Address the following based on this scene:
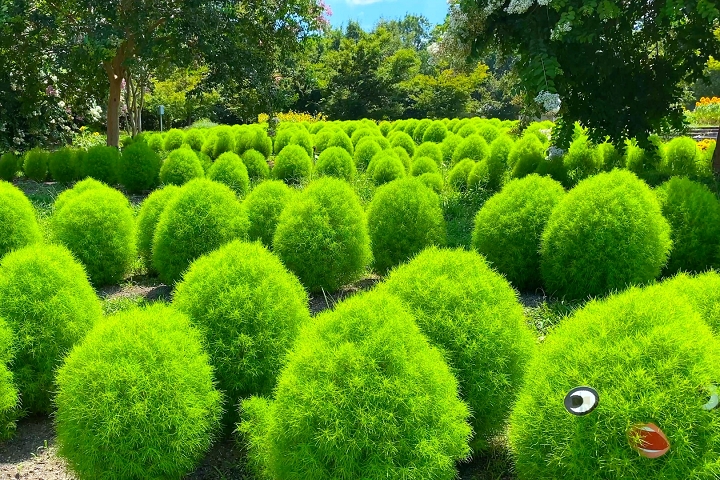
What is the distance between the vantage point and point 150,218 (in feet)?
19.8

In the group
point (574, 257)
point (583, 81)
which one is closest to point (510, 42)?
point (583, 81)

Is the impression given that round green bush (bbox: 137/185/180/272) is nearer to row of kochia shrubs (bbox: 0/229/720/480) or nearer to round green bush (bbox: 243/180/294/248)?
round green bush (bbox: 243/180/294/248)

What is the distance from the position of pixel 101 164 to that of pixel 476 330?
9.98 meters

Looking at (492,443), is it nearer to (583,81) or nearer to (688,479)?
(688,479)

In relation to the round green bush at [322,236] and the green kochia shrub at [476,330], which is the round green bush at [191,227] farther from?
the green kochia shrub at [476,330]

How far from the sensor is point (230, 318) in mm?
3035

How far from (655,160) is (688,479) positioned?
813cm

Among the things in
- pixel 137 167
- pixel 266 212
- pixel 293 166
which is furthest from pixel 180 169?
pixel 266 212

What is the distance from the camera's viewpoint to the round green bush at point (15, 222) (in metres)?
5.45

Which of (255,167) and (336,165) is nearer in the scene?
(336,165)

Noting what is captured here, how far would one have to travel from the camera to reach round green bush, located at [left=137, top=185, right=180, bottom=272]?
603 centimetres

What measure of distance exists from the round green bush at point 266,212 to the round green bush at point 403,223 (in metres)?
0.89

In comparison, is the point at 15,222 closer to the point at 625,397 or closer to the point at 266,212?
the point at 266,212

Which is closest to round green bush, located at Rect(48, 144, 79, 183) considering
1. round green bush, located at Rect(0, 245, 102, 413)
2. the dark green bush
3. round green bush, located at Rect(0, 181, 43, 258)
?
the dark green bush
